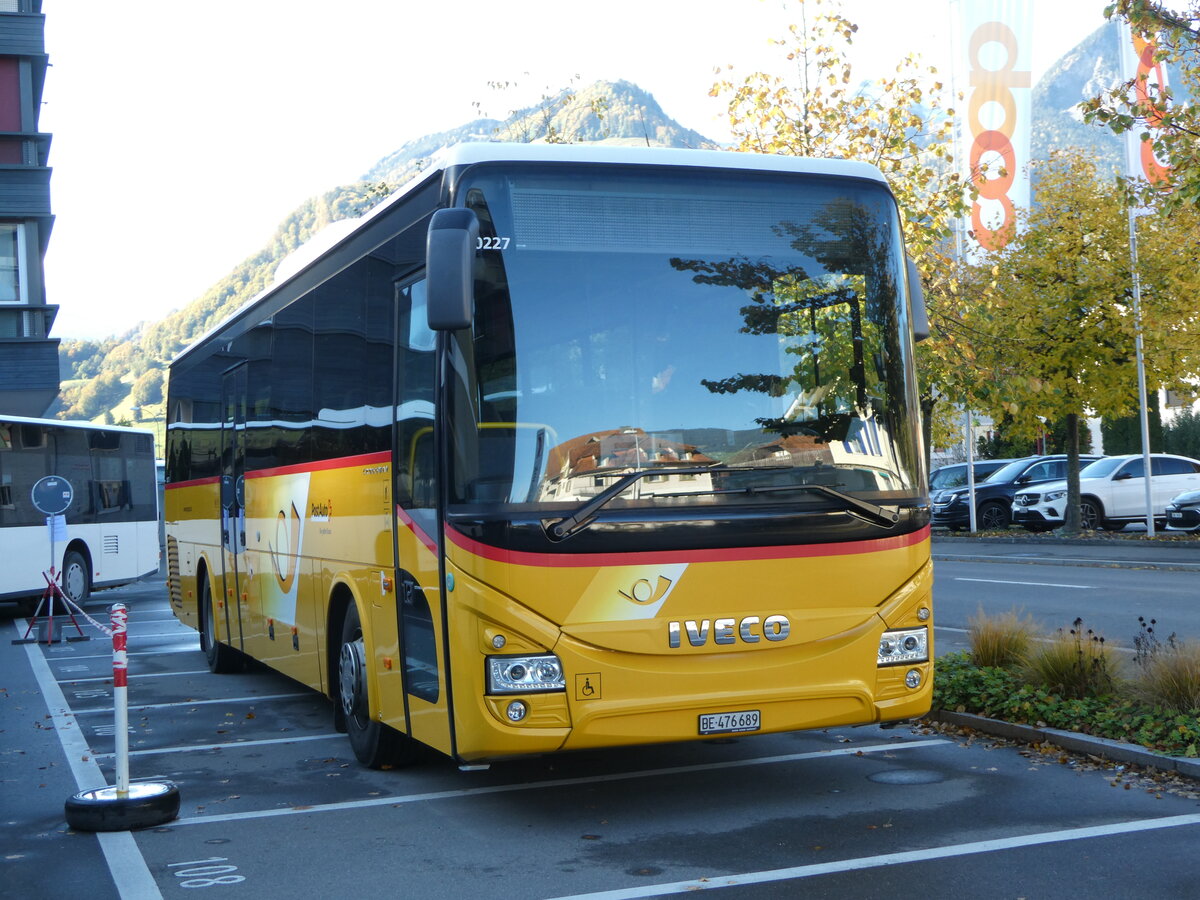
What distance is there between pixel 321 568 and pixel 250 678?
5.31 metres

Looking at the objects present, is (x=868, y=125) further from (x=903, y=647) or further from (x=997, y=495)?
(x=997, y=495)

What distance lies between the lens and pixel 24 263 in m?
30.2

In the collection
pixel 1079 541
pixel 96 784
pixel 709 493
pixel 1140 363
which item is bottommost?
pixel 96 784

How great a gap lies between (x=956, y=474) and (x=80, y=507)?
75.3 ft

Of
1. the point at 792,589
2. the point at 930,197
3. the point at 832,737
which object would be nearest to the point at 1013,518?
the point at 930,197

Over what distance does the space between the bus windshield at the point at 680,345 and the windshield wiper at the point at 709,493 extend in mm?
15

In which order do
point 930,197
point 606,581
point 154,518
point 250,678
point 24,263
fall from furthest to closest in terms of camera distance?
point 24,263
point 154,518
point 930,197
point 250,678
point 606,581

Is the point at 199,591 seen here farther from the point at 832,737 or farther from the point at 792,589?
the point at 792,589

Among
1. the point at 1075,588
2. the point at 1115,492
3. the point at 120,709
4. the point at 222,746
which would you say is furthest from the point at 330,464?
the point at 1115,492

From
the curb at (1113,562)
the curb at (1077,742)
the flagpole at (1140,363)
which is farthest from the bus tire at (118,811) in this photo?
the flagpole at (1140,363)

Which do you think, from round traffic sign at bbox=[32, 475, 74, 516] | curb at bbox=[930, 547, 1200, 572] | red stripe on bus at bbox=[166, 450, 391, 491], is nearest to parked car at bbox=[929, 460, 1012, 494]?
curb at bbox=[930, 547, 1200, 572]

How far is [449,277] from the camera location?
6660 mm

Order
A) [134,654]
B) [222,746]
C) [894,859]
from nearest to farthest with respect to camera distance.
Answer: [894,859], [222,746], [134,654]

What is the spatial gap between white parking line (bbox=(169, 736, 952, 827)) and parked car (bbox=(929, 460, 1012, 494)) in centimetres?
2956
